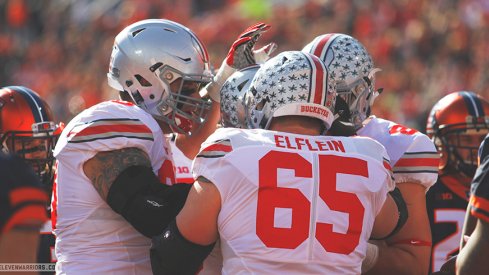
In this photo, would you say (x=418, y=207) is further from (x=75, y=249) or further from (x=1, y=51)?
(x=1, y=51)

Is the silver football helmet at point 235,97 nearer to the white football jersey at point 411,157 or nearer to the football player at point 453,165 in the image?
the white football jersey at point 411,157

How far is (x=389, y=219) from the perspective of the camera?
3738 millimetres

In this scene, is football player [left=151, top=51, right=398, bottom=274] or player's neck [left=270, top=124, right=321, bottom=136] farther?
player's neck [left=270, top=124, right=321, bottom=136]

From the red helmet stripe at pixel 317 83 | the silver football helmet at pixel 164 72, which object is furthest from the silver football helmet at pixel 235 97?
the red helmet stripe at pixel 317 83

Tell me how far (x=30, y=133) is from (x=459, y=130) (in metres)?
2.56

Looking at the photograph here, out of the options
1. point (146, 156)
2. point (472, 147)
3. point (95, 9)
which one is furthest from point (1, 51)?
point (146, 156)

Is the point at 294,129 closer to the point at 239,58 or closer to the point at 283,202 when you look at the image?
the point at 283,202

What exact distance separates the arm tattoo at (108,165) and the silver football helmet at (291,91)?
49cm

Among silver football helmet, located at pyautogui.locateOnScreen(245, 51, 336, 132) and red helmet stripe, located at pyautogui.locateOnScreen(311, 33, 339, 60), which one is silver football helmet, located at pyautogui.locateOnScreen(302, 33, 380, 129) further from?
silver football helmet, located at pyautogui.locateOnScreen(245, 51, 336, 132)

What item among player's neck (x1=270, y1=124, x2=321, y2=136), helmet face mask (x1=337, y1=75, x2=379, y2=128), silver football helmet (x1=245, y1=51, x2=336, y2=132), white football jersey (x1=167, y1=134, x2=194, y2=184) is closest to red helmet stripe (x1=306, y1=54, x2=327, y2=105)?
silver football helmet (x1=245, y1=51, x2=336, y2=132)

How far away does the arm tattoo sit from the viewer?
3729 mm

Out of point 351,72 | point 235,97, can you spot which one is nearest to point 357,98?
point 351,72

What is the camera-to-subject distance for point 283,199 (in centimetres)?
339

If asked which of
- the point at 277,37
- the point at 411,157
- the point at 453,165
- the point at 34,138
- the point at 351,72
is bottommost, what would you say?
the point at 277,37
